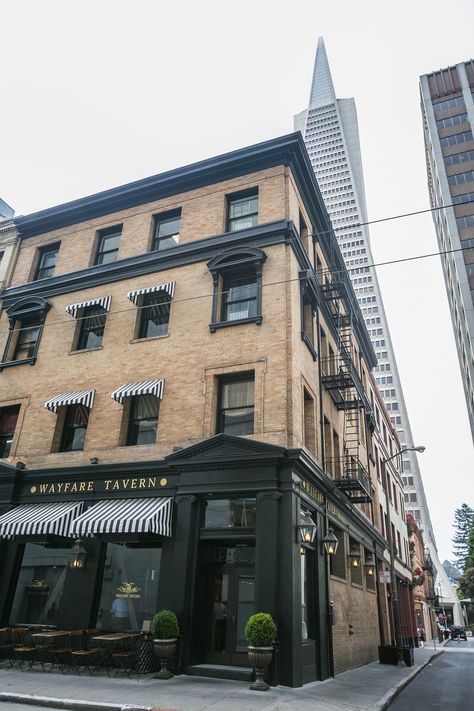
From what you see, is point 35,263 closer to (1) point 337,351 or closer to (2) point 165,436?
(2) point 165,436

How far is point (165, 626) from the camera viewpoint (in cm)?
1195

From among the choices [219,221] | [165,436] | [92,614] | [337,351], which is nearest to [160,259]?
[219,221]

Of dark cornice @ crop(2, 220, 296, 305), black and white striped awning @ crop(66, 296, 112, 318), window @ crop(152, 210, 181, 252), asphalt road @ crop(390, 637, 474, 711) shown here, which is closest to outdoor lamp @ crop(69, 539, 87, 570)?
black and white striped awning @ crop(66, 296, 112, 318)

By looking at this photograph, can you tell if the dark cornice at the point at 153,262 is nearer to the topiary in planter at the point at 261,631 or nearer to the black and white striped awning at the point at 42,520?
the black and white striped awning at the point at 42,520

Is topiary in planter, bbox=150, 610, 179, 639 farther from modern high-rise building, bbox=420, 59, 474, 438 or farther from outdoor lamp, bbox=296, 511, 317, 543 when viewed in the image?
modern high-rise building, bbox=420, 59, 474, 438

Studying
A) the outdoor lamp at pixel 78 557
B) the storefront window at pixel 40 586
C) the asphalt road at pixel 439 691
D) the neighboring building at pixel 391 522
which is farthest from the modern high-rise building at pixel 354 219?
the outdoor lamp at pixel 78 557

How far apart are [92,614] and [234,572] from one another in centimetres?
436

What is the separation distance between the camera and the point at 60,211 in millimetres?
21344

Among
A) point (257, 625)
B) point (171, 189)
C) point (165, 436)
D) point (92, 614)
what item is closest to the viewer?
point (257, 625)

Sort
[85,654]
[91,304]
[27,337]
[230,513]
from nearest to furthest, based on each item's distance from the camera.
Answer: [85,654] → [230,513] → [91,304] → [27,337]

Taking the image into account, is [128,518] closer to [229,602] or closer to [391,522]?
[229,602]

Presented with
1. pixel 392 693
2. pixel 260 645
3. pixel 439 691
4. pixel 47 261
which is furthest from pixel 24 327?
pixel 439 691

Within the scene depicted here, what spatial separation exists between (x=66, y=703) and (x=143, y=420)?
8366 mm

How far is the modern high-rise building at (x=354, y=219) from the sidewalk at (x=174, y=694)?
91264mm
